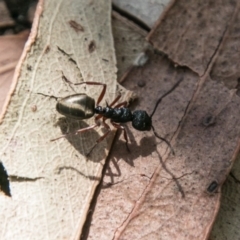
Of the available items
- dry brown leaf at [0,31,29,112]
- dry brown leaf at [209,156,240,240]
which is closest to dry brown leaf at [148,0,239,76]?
dry brown leaf at [209,156,240,240]

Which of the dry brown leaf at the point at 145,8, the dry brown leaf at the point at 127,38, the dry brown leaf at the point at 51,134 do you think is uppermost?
the dry brown leaf at the point at 145,8

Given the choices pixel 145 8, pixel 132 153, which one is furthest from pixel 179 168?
pixel 145 8

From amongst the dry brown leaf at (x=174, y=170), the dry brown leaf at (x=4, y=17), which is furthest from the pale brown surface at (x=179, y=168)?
the dry brown leaf at (x=4, y=17)

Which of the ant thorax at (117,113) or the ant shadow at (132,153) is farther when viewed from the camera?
the ant thorax at (117,113)

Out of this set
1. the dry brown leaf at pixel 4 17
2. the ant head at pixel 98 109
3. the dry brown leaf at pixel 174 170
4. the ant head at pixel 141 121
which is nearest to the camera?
the dry brown leaf at pixel 174 170

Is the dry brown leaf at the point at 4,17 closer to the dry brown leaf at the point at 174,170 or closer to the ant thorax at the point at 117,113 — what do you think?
the ant thorax at the point at 117,113

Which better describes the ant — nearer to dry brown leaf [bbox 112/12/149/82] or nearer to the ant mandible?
the ant mandible

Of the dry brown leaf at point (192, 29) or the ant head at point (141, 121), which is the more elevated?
the dry brown leaf at point (192, 29)

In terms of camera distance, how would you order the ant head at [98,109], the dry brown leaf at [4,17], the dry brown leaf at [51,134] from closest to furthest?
the dry brown leaf at [51,134] → the ant head at [98,109] → the dry brown leaf at [4,17]
